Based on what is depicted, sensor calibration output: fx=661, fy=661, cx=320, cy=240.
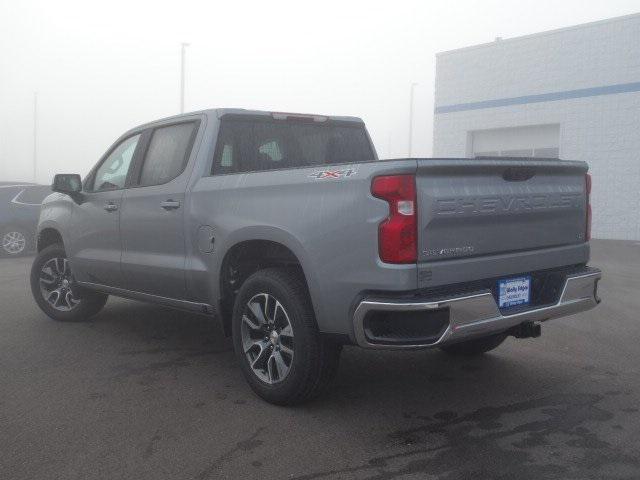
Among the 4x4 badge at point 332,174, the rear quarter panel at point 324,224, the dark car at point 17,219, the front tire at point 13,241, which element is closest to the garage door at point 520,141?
the dark car at point 17,219

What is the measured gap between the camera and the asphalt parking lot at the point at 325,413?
325cm

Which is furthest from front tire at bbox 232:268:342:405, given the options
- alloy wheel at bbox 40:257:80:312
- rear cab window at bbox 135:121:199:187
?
alloy wheel at bbox 40:257:80:312

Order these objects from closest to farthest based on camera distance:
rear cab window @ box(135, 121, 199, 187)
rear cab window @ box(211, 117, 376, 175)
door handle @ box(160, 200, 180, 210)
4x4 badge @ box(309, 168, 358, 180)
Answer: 4x4 badge @ box(309, 168, 358, 180) < door handle @ box(160, 200, 180, 210) < rear cab window @ box(211, 117, 376, 175) < rear cab window @ box(135, 121, 199, 187)

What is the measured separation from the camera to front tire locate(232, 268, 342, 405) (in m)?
3.88

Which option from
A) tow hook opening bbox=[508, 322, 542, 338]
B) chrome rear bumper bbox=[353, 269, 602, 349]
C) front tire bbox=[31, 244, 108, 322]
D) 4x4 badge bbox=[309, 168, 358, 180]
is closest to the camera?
chrome rear bumper bbox=[353, 269, 602, 349]

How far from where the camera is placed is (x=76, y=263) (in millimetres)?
6117

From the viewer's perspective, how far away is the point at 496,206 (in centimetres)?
380

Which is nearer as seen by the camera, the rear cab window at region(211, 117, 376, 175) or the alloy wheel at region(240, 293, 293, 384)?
the alloy wheel at region(240, 293, 293, 384)

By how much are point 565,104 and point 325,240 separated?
18046 mm

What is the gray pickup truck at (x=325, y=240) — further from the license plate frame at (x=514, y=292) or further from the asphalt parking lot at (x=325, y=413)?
the asphalt parking lot at (x=325, y=413)

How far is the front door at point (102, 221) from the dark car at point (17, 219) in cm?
791

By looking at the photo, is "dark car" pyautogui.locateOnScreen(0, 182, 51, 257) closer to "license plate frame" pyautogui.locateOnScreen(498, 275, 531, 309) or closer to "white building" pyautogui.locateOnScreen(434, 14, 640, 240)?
"license plate frame" pyautogui.locateOnScreen(498, 275, 531, 309)

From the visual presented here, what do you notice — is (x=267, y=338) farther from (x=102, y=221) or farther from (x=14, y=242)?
(x=14, y=242)

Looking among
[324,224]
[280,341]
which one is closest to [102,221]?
[280,341]
